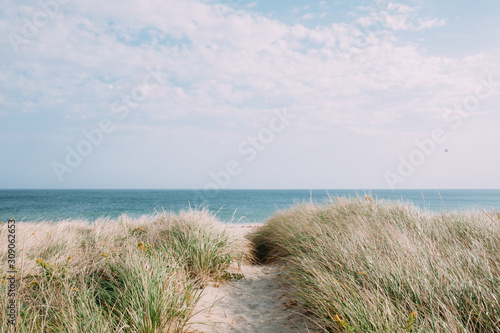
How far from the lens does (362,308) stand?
2.36m

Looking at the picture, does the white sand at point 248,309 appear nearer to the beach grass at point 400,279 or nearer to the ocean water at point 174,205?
the beach grass at point 400,279

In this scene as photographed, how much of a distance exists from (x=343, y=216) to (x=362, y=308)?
345 centimetres

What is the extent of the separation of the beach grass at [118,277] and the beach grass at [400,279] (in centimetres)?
135

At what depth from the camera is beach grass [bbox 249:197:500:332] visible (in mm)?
2273

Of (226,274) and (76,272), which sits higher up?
(76,272)

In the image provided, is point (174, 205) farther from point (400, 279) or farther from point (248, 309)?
point (400, 279)

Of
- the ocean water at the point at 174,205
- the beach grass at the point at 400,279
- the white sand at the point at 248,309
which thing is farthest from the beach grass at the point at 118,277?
the beach grass at the point at 400,279

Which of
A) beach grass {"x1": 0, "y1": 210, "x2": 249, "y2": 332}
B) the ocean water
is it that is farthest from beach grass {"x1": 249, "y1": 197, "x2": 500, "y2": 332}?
beach grass {"x1": 0, "y1": 210, "x2": 249, "y2": 332}

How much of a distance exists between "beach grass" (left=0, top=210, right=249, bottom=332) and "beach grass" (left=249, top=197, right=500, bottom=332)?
4.43 ft

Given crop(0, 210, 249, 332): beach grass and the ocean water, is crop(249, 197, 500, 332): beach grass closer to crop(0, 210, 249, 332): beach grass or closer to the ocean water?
the ocean water

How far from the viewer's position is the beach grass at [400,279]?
89.5 inches

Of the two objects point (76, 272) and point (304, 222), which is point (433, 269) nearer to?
point (304, 222)

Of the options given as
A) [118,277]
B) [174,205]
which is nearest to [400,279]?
[118,277]

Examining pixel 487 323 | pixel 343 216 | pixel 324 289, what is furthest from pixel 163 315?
pixel 343 216
